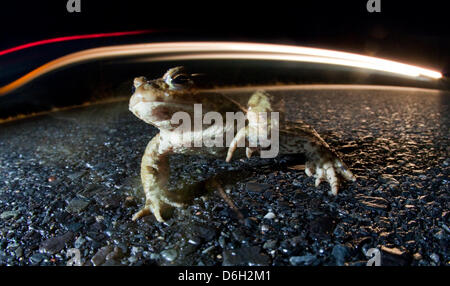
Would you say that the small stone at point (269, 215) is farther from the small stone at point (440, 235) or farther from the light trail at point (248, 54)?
the light trail at point (248, 54)

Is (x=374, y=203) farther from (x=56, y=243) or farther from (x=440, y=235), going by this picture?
(x=56, y=243)

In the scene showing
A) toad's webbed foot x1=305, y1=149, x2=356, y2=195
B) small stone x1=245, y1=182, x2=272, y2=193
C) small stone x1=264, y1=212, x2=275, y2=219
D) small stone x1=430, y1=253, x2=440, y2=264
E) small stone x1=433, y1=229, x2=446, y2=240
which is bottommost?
small stone x1=430, y1=253, x2=440, y2=264

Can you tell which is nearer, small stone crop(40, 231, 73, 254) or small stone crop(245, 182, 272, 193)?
small stone crop(40, 231, 73, 254)

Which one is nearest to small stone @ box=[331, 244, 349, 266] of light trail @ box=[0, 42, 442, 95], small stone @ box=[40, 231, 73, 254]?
small stone @ box=[40, 231, 73, 254]

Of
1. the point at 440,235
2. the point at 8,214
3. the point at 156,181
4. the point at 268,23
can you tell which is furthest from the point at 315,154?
the point at 268,23

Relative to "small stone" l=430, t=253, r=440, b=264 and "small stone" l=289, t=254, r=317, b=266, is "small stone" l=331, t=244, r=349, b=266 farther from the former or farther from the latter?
"small stone" l=430, t=253, r=440, b=264

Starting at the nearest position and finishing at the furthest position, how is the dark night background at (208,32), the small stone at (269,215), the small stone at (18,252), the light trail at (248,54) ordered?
the small stone at (18,252)
the small stone at (269,215)
the dark night background at (208,32)
the light trail at (248,54)

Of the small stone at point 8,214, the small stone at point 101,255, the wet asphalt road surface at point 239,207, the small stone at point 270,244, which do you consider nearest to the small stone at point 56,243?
the wet asphalt road surface at point 239,207

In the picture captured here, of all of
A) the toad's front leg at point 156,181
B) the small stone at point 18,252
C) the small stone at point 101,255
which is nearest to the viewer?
the small stone at point 101,255
